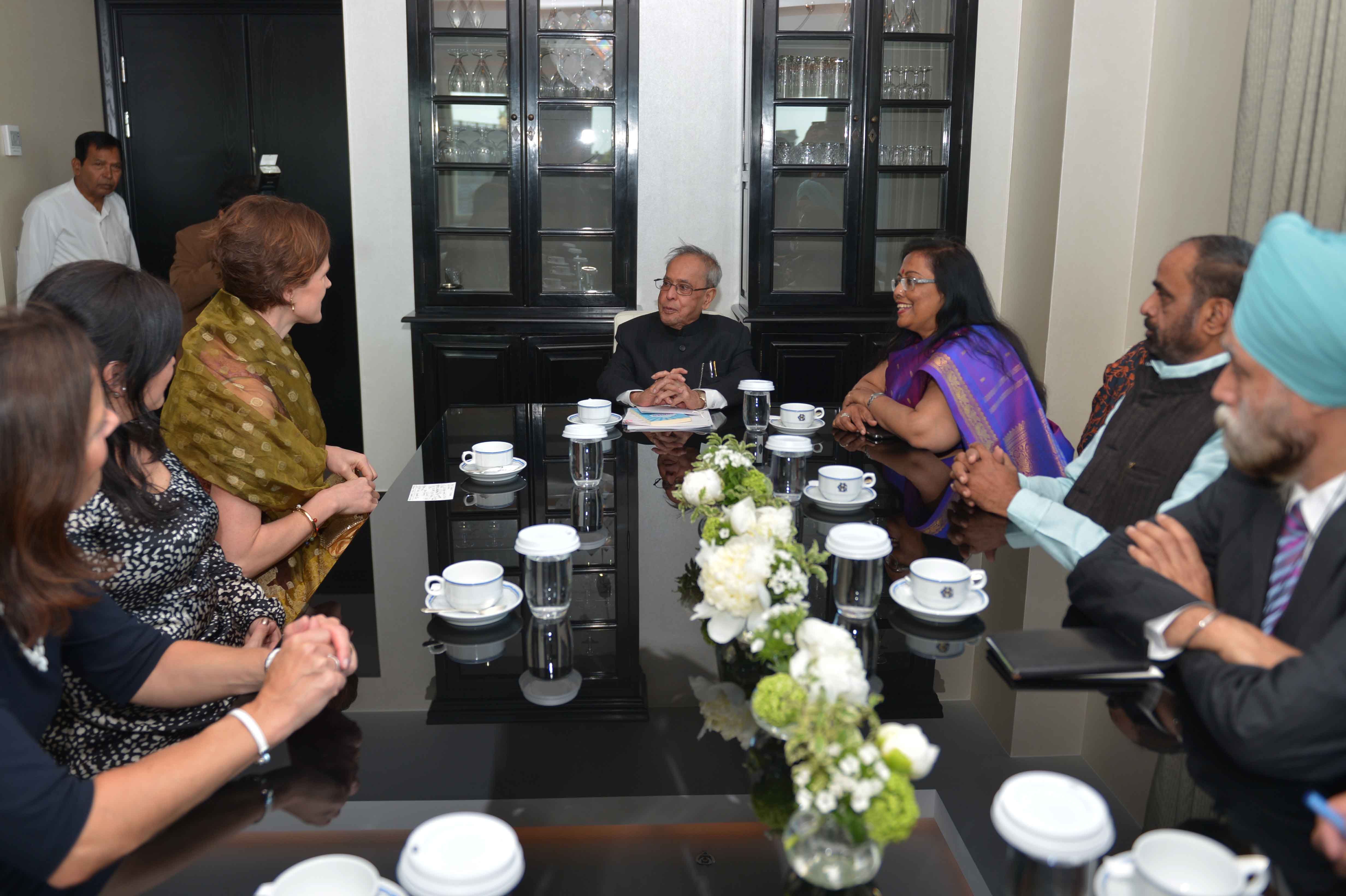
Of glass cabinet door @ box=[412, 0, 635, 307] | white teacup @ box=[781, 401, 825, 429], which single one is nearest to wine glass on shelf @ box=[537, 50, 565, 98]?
glass cabinet door @ box=[412, 0, 635, 307]

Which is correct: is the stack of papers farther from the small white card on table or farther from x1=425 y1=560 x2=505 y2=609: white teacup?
x1=425 y1=560 x2=505 y2=609: white teacup

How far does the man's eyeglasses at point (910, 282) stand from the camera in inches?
117

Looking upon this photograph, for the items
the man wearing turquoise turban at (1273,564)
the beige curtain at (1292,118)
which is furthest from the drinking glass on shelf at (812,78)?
the man wearing turquoise turban at (1273,564)

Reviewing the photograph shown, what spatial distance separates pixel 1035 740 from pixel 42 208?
521 cm

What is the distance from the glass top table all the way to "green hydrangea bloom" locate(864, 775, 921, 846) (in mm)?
115

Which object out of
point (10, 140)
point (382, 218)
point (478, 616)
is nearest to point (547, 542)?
point (478, 616)

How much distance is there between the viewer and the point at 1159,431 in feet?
6.15

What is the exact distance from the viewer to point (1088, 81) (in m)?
3.79

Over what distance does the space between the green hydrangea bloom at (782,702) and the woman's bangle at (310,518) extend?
1607mm

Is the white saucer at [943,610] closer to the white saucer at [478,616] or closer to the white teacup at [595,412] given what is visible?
the white saucer at [478,616]

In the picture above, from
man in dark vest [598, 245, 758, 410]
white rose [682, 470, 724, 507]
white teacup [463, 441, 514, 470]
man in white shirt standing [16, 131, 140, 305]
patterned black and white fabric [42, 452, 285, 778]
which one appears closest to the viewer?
patterned black and white fabric [42, 452, 285, 778]

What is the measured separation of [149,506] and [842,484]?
1.25m

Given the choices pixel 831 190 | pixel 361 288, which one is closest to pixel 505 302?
pixel 361 288

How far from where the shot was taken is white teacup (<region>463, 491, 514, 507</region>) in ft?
6.73
